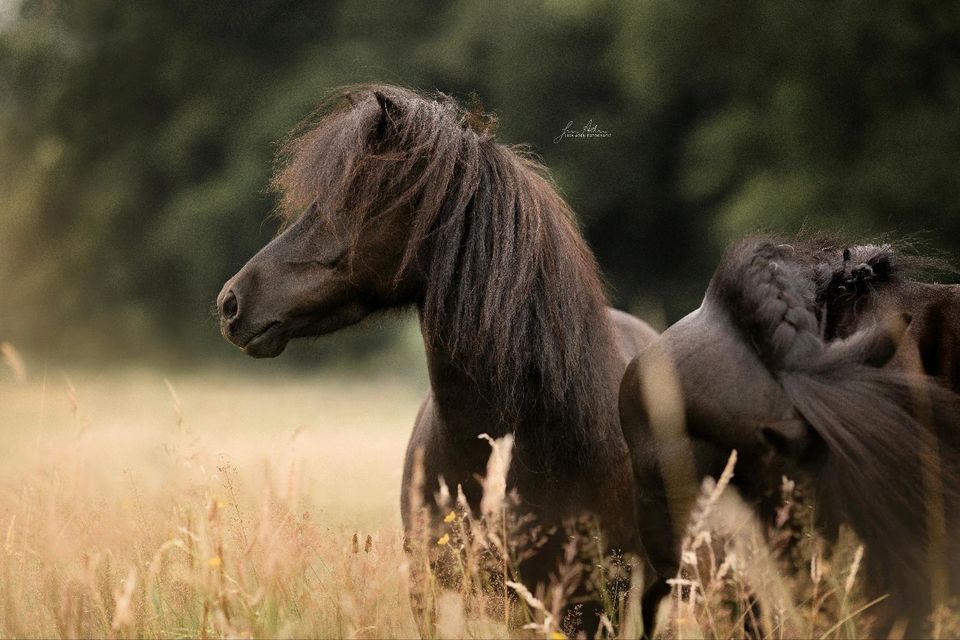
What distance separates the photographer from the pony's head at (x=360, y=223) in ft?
9.96

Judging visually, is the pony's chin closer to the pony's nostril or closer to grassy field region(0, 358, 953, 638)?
the pony's nostril

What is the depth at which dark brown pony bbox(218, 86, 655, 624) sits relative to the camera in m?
2.99

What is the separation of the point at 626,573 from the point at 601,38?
8.71 m

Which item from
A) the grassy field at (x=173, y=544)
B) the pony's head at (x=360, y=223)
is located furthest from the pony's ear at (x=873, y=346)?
the pony's head at (x=360, y=223)

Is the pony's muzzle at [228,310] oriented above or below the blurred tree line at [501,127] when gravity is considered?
below

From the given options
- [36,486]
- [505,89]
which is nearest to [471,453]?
[36,486]

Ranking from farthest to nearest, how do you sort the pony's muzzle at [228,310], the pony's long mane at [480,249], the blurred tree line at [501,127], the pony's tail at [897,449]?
the blurred tree line at [501,127], the pony's muzzle at [228,310], the pony's long mane at [480,249], the pony's tail at [897,449]

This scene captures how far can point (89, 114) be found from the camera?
599 inches

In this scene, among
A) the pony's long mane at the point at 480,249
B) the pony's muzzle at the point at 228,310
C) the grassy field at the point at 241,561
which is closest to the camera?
the grassy field at the point at 241,561

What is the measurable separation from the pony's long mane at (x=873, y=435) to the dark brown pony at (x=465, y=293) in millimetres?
826

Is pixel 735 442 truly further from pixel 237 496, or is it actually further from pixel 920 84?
pixel 920 84

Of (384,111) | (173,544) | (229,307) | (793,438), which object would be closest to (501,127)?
(384,111)

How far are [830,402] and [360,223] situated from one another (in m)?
1.51

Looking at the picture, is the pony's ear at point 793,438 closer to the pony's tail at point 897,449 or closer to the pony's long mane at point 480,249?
the pony's tail at point 897,449
